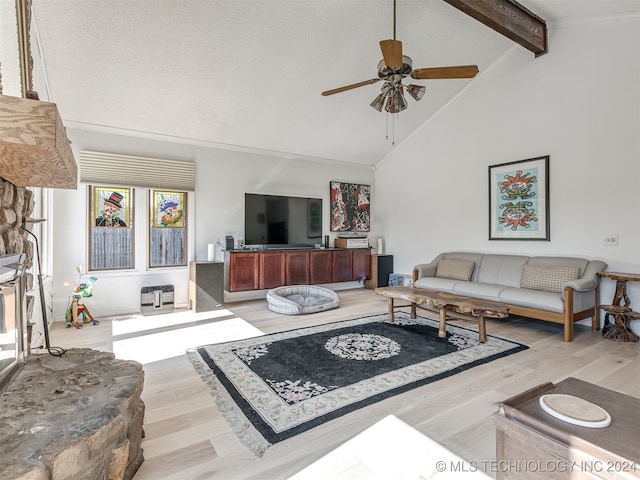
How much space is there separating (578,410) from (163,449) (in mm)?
1886

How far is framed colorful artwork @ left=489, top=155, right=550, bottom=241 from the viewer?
14.4 ft

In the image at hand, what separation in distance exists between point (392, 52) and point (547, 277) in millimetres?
3274

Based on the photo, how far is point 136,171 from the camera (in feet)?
14.9

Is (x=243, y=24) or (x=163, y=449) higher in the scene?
(x=243, y=24)

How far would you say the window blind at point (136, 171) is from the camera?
14.0 ft

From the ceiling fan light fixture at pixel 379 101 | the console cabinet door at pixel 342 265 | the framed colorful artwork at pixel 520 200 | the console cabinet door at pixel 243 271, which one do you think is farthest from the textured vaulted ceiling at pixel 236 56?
the console cabinet door at pixel 342 265

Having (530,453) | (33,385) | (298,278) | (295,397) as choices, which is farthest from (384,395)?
(298,278)

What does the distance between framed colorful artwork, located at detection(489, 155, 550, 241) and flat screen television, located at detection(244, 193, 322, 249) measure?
2976 millimetres

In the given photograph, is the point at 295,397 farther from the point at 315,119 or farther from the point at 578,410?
the point at 315,119

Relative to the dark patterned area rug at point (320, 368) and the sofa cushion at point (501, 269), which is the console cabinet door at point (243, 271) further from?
the sofa cushion at point (501, 269)

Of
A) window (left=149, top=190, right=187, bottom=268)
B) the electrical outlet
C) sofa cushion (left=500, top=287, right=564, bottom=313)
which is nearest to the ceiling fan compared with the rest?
sofa cushion (left=500, top=287, right=564, bottom=313)

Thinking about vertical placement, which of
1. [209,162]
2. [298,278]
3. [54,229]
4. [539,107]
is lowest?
[298,278]

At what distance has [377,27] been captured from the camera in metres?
3.79

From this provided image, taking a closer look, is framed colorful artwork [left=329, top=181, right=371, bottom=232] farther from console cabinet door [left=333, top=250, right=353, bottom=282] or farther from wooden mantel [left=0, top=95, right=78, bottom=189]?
wooden mantel [left=0, top=95, right=78, bottom=189]
